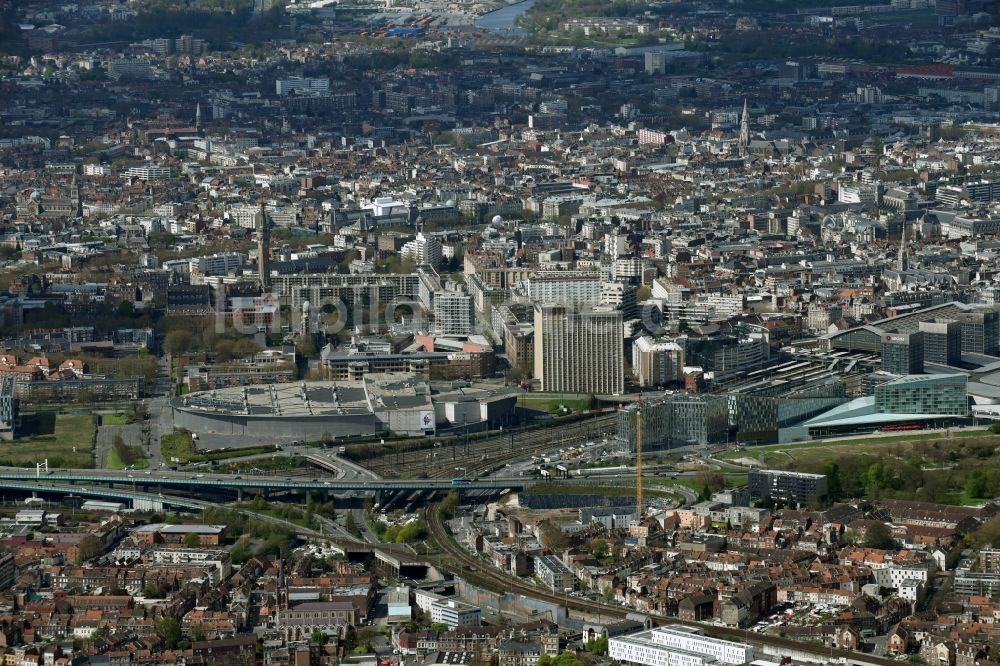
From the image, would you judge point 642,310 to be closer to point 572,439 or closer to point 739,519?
point 572,439

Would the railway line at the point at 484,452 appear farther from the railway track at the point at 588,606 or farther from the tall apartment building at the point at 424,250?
the tall apartment building at the point at 424,250

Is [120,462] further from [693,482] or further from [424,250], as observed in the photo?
[424,250]

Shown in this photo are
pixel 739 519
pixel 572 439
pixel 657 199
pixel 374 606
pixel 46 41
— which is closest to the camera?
pixel 374 606

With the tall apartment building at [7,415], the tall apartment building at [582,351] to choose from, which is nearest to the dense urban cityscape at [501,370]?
the tall apartment building at [582,351]

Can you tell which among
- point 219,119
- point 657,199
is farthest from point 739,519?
point 219,119

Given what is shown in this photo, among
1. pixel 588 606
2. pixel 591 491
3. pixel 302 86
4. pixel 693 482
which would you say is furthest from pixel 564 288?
pixel 302 86

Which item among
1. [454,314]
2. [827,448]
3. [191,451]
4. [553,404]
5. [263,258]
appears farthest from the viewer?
[263,258]
